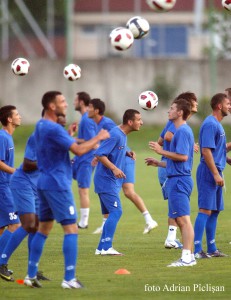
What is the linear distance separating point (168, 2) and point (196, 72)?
3331 cm

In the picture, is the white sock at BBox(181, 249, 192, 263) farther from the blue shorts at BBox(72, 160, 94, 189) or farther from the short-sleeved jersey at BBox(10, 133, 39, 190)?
the blue shorts at BBox(72, 160, 94, 189)

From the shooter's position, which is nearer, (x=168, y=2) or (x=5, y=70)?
(x=168, y=2)

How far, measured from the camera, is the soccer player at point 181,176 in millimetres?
14484

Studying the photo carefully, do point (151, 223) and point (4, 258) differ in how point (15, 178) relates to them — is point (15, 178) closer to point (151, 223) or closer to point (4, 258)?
point (4, 258)

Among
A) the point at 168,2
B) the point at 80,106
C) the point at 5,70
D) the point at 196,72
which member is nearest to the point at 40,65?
the point at 5,70

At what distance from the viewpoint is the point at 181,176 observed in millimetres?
14781

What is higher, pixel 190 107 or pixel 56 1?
pixel 56 1

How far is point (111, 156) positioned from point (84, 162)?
5032mm

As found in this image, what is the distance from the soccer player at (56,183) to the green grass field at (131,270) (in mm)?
401

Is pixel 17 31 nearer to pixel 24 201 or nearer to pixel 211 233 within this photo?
pixel 211 233

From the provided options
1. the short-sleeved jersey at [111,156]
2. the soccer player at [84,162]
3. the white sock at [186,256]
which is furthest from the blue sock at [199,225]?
the soccer player at [84,162]

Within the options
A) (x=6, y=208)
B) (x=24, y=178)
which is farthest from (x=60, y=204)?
(x=6, y=208)

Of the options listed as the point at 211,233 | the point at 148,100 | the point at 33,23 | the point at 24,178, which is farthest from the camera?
the point at 33,23

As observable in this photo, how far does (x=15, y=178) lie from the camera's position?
14.0 meters
